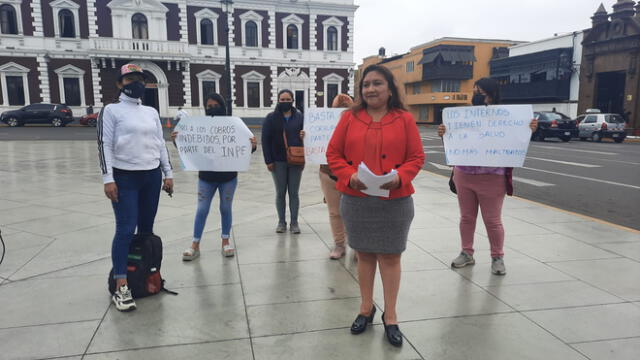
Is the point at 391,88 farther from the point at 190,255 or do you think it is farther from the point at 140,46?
the point at 140,46

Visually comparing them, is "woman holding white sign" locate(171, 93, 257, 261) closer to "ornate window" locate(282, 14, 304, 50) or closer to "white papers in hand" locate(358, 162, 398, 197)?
"white papers in hand" locate(358, 162, 398, 197)

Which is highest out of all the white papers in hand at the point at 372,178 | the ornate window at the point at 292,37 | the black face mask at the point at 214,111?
the ornate window at the point at 292,37

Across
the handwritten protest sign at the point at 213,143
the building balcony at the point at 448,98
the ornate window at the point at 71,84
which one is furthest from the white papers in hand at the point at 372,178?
the building balcony at the point at 448,98

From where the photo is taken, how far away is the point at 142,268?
3844 mm

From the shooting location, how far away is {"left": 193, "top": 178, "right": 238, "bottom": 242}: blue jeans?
16.1 feet

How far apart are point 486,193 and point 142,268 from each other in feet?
11.1

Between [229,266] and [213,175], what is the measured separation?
1.05 metres

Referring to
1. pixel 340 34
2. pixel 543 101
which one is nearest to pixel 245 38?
pixel 340 34

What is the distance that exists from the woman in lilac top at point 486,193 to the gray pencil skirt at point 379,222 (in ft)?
5.33

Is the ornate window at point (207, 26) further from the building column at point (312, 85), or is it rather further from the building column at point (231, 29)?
the building column at point (312, 85)

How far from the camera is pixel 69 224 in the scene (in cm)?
625


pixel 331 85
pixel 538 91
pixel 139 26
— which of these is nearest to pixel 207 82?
pixel 139 26

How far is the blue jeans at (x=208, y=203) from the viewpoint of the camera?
4906 mm

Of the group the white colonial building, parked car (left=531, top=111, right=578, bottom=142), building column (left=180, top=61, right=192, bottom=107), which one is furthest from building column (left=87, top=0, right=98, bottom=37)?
parked car (left=531, top=111, right=578, bottom=142)
